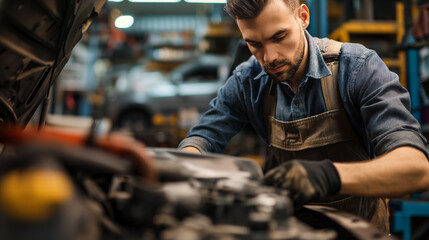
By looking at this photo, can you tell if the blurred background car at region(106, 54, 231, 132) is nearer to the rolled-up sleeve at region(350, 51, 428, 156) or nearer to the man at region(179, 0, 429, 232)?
the man at region(179, 0, 429, 232)

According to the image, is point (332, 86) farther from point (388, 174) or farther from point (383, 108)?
point (388, 174)

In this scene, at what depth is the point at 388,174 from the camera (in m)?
0.90

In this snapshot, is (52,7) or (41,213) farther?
(52,7)

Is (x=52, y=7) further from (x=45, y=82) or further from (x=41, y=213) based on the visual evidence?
(x=41, y=213)

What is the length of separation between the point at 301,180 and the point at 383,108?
46 cm

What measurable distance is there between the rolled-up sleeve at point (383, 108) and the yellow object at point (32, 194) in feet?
2.71

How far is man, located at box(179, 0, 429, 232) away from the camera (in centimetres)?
101

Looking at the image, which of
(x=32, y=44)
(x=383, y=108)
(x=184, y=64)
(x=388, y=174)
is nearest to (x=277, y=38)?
(x=383, y=108)

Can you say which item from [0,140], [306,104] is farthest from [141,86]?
[0,140]

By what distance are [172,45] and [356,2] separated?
5.13m

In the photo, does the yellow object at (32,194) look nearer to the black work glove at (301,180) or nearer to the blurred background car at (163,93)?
the black work glove at (301,180)

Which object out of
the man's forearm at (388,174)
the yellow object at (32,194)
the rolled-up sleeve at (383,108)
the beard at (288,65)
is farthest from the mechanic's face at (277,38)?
the yellow object at (32,194)

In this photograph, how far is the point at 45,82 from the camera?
3.27ft

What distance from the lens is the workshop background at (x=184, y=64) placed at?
2.65 metres
